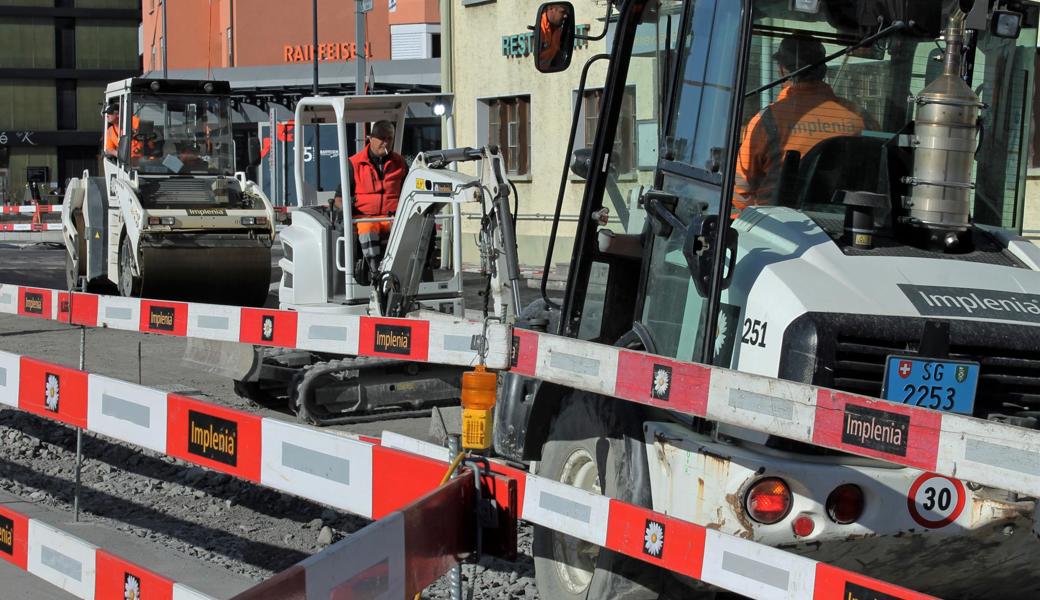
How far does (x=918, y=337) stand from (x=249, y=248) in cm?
1359

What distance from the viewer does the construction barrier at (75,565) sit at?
4152mm

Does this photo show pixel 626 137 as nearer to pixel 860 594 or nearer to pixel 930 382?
pixel 930 382

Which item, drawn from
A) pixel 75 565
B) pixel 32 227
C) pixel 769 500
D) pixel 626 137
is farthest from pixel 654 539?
pixel 32 227

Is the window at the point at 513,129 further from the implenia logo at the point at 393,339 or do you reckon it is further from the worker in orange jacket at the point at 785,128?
the worker in orange jacket at the point at 785,128

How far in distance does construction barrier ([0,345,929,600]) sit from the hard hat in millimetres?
1770

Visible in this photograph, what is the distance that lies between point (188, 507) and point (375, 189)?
4688 mm

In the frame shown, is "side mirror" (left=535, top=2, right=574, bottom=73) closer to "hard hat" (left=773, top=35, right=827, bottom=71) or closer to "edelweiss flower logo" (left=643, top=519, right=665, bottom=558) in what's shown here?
"hard hat" (left=773, top=35, right=827, bottom=71)

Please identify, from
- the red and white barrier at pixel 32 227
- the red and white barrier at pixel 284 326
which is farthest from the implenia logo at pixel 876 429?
the red and white barrier at pixel 32 227

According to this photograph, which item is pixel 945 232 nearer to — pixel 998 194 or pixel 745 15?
pixel 998 194

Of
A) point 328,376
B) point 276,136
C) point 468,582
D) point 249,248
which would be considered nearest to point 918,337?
point 468,582

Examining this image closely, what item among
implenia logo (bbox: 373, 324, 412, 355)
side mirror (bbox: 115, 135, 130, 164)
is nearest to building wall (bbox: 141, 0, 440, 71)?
side mirror (bbox: 115, 135, 130, 164)

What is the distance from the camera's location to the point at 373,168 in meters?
11.6

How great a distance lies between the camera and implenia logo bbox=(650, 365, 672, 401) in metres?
4.55

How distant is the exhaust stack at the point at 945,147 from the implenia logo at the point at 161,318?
207 inches
